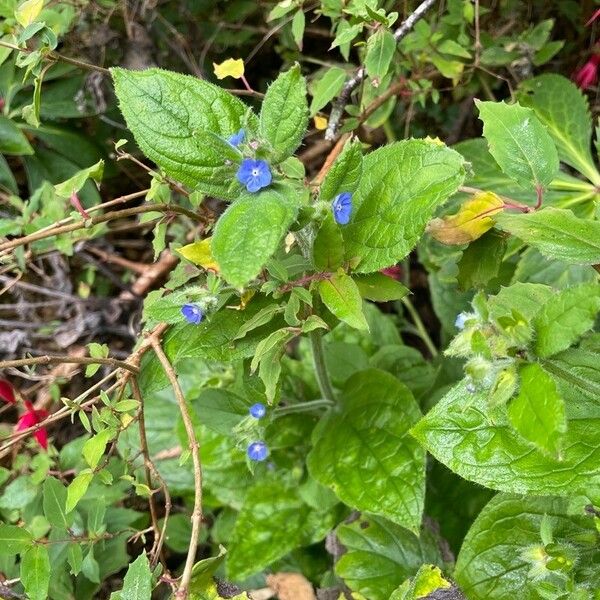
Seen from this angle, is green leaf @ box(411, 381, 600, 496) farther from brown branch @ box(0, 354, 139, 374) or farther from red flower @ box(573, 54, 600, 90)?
red flower @ box(573, 54, 600, 90)

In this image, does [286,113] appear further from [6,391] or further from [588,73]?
[588,73]

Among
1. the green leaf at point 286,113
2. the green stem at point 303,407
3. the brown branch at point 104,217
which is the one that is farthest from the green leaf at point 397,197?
the green stem at point 303,407

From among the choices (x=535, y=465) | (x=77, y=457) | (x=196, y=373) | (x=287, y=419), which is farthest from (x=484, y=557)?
(x=77, y=457)

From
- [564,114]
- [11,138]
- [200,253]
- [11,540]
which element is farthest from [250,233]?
[11,138]

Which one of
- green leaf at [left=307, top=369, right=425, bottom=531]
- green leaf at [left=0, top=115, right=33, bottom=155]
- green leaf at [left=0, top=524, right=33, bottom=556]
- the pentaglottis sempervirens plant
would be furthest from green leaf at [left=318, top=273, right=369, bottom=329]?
green leaf at [left=0, top=115, right=33, bottom=155]

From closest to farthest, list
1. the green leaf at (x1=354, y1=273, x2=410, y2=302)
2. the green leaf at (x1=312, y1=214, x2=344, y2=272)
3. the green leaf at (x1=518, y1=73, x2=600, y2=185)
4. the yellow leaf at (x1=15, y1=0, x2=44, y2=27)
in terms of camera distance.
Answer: the green leaf at (x1=312, y1=214, x2=344, y2=272)
the green leaf at (x1=354, y1=273, x2=410, y2=302)
the yellow leaf at (x1=15, y1=0, x2=44, y2=27)
the green leaf at (x1=518, y1=73, x2=600, y2=185)

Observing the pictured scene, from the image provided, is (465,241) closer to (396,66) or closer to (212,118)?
(212,118)

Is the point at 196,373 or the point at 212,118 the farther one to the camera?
the point at 196,373
